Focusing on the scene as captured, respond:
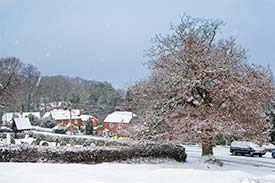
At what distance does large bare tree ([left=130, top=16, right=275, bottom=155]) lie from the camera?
1952 centimetres

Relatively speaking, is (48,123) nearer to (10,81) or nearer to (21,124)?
(21,124)

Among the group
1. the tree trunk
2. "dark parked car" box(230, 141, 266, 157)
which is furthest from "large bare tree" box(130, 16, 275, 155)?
"dark parked car" box(230, 141, 266, 157)

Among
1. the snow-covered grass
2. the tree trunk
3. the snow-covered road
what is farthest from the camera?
the snow-covered road

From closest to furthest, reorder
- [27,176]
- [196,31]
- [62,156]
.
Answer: [27,176], [62,156], [196,31]

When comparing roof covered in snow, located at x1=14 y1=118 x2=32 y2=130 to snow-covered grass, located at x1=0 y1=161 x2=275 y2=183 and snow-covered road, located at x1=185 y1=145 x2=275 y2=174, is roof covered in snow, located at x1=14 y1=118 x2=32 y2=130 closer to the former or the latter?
snow-covered road, located at x1=185 y1=145 x2=275 y2=174

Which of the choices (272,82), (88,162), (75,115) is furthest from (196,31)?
(75,115)

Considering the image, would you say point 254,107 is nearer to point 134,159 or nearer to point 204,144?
point 204,144

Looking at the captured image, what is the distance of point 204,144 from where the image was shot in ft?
67.9

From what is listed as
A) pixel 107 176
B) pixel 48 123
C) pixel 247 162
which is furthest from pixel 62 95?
pixel 107 176

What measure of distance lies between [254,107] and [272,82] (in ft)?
5.53

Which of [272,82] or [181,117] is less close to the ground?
[272,82]

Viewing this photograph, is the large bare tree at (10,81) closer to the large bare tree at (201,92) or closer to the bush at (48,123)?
the bush at (48,123)

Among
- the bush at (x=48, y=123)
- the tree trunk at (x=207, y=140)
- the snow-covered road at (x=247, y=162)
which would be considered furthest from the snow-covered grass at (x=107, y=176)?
the bush at (x=48, y=123)

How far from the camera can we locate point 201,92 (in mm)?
20766
